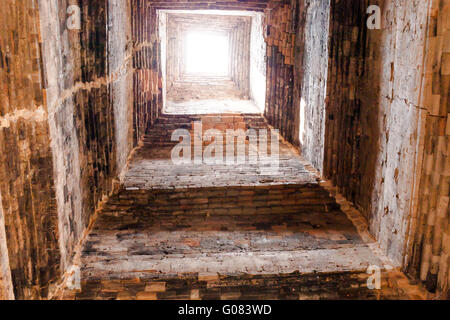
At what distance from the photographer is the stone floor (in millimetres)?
3148

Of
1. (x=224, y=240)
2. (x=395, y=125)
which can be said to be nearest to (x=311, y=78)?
(x=395, y=125)

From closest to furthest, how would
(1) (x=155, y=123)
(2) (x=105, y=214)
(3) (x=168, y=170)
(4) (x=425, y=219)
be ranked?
(4) (x=425, y=219) < (2) (x=105, y=214) < (3) (x=168, y=170) < (1) (x=155, y=123)

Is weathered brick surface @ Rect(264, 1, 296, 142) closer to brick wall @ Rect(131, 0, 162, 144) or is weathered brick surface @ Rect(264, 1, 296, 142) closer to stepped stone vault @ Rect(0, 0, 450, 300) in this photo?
stepped stone vault @ Rect(0, 0, 450, 300)

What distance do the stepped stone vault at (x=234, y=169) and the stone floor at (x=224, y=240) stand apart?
0.02 meters

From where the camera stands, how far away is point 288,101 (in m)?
5.91

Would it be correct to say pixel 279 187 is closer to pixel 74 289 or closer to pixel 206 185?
pixel 206 185

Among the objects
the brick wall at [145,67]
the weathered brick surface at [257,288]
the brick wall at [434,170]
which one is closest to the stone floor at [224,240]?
the weathered brick surface at [257,288]

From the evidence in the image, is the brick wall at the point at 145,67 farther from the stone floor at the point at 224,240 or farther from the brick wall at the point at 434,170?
the brick wall at the point at 434,170

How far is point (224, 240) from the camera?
149 inches

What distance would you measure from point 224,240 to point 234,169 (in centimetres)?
137

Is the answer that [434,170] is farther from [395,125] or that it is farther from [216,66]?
[216,66]

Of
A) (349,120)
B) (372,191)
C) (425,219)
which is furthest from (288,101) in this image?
(425,219)

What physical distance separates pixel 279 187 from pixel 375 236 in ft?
3.57

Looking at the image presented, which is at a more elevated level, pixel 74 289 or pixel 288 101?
pixel 288 101
